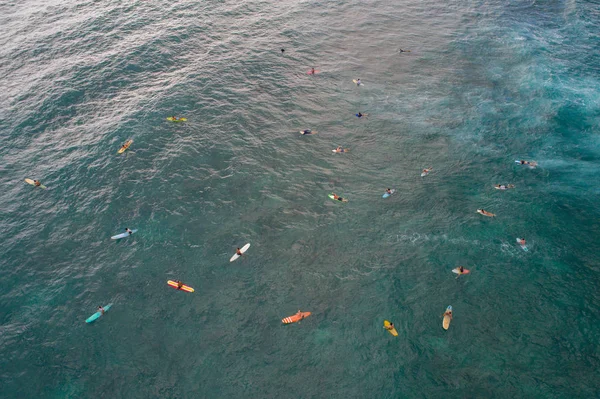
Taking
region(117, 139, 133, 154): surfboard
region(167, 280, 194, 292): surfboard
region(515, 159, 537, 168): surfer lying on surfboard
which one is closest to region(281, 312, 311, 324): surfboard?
region(167, 280, 194, 292): surfboard

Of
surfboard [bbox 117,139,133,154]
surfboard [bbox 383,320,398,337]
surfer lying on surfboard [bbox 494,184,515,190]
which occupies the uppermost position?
surfboard [bbox 117,139,133,154]

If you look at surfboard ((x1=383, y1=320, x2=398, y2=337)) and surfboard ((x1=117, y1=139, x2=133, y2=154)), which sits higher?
surfboard ((x1=117, y1=139, x2=133, y2=154))

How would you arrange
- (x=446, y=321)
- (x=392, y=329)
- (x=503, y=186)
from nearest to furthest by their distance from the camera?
(x=392, y=329)
(x=446, y=321)
(x=503, y=186)

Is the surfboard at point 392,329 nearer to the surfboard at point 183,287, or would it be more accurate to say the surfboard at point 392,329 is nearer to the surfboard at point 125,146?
the surfboard at point 183,287

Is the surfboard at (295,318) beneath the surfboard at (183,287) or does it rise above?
beneath

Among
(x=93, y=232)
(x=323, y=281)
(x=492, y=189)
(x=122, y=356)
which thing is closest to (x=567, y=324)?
(x=492, y=189)

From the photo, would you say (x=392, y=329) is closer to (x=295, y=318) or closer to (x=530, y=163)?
(x=295, y=318)

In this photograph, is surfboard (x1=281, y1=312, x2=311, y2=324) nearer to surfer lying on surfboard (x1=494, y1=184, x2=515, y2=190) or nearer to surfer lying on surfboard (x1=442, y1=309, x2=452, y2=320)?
surfer lying on surfboard (x1=442, y1=309, x2=452, y2=320)

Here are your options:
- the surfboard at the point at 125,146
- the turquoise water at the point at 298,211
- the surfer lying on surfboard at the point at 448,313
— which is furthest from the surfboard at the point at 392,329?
the surfboard at the point at 125,146

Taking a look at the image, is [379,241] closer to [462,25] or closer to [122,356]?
[122,356]

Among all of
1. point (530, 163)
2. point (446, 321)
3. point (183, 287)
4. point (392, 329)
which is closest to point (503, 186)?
point (530, 163)
